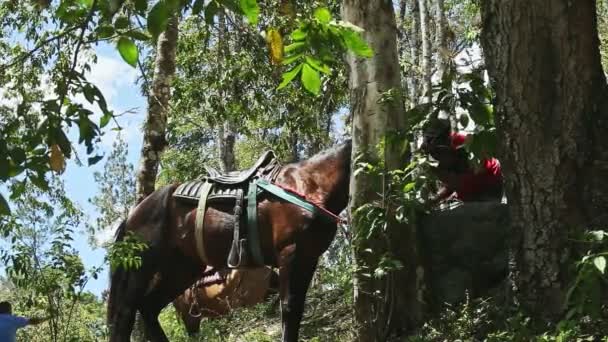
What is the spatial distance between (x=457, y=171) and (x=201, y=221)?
2021mm

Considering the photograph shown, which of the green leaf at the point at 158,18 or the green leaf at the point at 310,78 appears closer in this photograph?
the green leaf at the point at 158,18

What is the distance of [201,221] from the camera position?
657 cm

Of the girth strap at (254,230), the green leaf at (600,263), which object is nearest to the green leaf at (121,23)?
the green leaf at (600,263)

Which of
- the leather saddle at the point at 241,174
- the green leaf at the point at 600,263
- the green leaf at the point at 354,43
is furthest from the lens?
the leather saddle at the point at 241,174

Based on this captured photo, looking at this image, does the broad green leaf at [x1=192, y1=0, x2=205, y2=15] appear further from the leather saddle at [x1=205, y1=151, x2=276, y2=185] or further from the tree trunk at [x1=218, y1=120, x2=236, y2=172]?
the tree trunk at [x1=218, y1=120, x2=236, y2=172]

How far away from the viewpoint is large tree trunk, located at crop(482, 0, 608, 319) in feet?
14.3

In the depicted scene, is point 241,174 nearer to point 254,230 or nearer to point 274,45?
point 254,230

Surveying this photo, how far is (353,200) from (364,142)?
0.40 metres

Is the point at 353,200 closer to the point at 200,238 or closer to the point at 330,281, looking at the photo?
the point at 200,238

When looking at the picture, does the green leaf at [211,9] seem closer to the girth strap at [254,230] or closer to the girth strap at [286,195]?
the girth strap at [286,195]

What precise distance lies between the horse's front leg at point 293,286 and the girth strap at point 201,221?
2.78 feet

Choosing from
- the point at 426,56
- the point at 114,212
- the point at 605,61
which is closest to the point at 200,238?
the point at 426,56

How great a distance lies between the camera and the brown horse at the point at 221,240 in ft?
19.6

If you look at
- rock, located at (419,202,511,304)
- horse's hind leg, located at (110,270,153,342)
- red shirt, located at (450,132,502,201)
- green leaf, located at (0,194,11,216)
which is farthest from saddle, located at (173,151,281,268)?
green leaf, located at (0,194,11,216)
